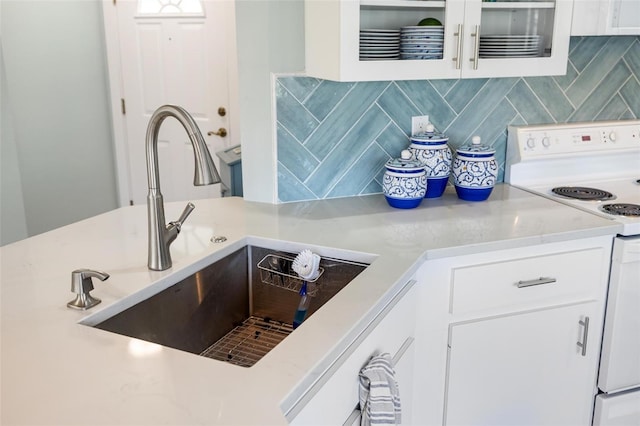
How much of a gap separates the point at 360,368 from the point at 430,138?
1054 mm

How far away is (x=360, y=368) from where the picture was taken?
4.10 feet

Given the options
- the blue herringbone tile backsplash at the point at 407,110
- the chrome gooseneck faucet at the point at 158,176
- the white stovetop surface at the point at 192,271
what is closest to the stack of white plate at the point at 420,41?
the blue herringbone tile backsplash at the point at 407,110

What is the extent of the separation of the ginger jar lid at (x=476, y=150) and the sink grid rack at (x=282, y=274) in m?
0.76

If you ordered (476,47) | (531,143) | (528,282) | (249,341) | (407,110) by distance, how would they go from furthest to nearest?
(531,143) → (407,110) → (476,47) → (528,282) → (249,341)

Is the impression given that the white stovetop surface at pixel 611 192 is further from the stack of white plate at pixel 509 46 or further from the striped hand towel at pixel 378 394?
the striped hand towel at pixel 378 394

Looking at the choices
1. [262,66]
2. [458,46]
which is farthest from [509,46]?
[262,66]

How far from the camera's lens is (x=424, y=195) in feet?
6.68

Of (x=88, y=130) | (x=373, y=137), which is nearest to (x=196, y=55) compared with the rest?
(x=88, y=130)

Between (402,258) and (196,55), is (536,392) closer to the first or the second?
(402,258)

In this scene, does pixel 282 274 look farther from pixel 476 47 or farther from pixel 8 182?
pixel 8 182

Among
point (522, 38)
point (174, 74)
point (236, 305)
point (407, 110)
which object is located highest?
point (522, 38)

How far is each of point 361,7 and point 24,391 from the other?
1304 millimetres

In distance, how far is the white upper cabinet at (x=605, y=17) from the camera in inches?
78.4

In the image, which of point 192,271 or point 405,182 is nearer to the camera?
point 192,271
